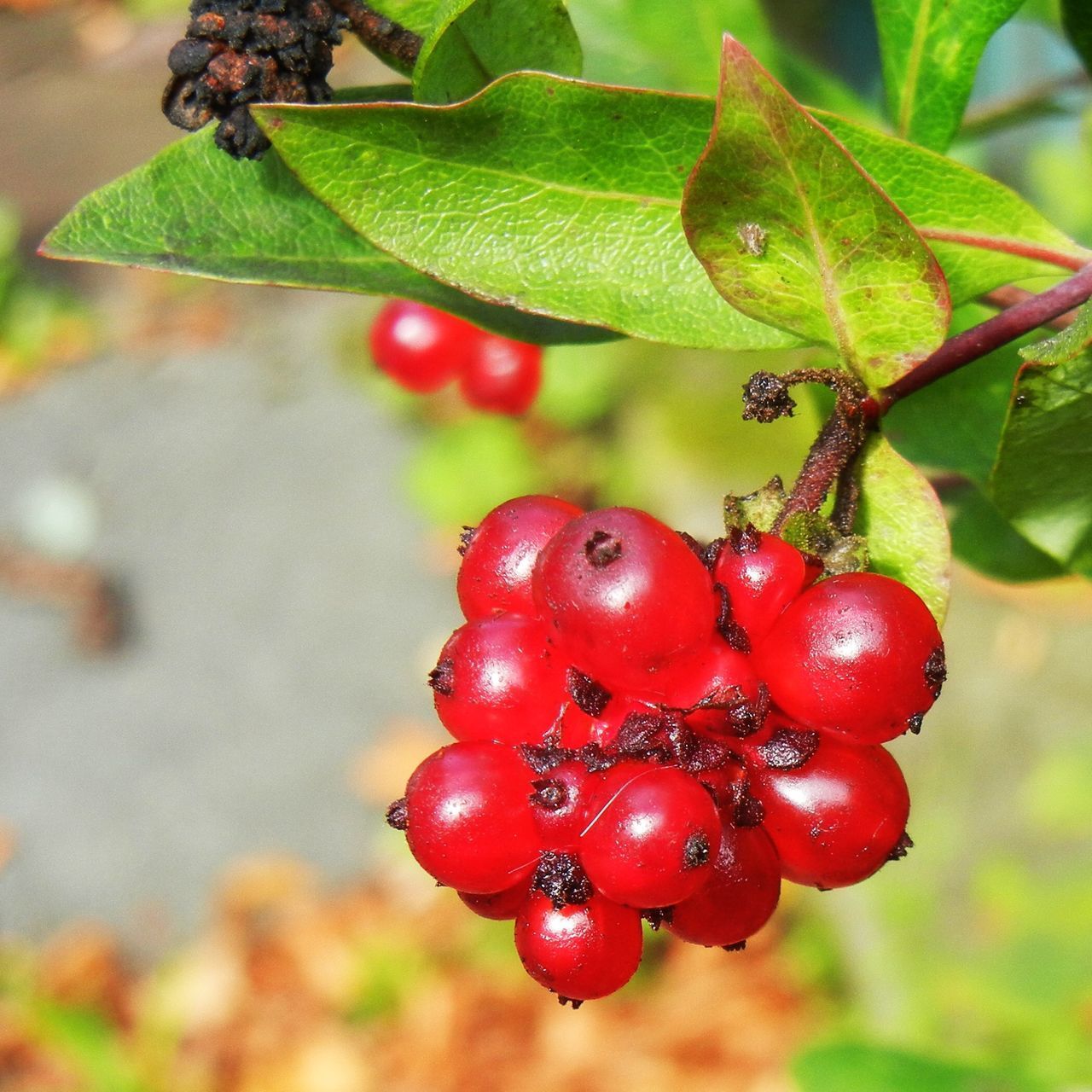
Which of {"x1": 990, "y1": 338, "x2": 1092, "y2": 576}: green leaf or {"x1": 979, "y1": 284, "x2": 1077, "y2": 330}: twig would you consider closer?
A: {"x1": 990, "y1": 338, "x2": 1092, "y2": 576}: green leaf

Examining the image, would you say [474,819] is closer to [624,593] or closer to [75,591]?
Result: [624,593]

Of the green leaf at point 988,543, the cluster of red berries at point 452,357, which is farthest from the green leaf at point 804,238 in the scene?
the cluster of red berries at point 452,357

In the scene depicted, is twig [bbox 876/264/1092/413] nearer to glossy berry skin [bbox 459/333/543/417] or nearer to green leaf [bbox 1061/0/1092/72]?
green leaf [bbox 1061/0/1092/72]

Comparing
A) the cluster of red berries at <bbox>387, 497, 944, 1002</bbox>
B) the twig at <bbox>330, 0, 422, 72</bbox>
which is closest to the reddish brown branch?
the twig at <bbox>330, 0, 422, 72</bbox>

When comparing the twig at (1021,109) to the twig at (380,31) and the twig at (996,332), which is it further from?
the twig at (380,31)

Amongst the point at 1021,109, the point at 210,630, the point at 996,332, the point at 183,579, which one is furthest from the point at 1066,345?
the point at 183,579
